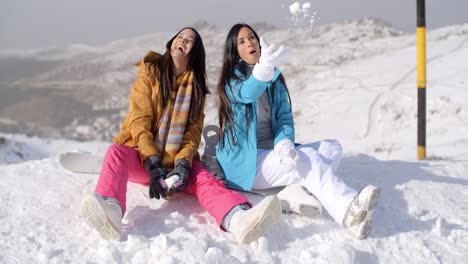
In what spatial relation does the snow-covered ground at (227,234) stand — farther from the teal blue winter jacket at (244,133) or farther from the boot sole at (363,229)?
the teal blue winter jacket at (244,133)

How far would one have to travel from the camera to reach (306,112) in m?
8.71

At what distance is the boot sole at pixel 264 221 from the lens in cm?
238

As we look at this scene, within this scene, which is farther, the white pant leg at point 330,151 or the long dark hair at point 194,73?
the long dark hair at point 194,73

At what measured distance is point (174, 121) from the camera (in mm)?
3156

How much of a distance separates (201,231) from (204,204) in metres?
0.21

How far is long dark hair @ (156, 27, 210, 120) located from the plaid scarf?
43 millimetres

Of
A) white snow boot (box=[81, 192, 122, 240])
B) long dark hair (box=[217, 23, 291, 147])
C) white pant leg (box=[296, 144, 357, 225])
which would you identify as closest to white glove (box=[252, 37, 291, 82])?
long dark hair (box=[217, 23, 291, 147])

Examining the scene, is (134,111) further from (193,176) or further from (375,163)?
(375,163)

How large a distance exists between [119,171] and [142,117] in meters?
0.51

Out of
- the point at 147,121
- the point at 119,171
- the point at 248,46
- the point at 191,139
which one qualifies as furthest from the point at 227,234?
the point at 248,46

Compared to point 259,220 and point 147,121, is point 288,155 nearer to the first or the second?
point 259,220

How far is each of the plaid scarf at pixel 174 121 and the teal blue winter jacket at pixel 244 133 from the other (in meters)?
0.30

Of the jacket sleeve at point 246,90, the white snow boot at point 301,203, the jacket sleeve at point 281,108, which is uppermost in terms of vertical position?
the jacket sleeve at point 246,90

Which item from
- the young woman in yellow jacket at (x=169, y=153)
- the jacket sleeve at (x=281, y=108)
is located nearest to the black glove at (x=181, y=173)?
the young woman in yellow jacket at (x=169, y=153)
